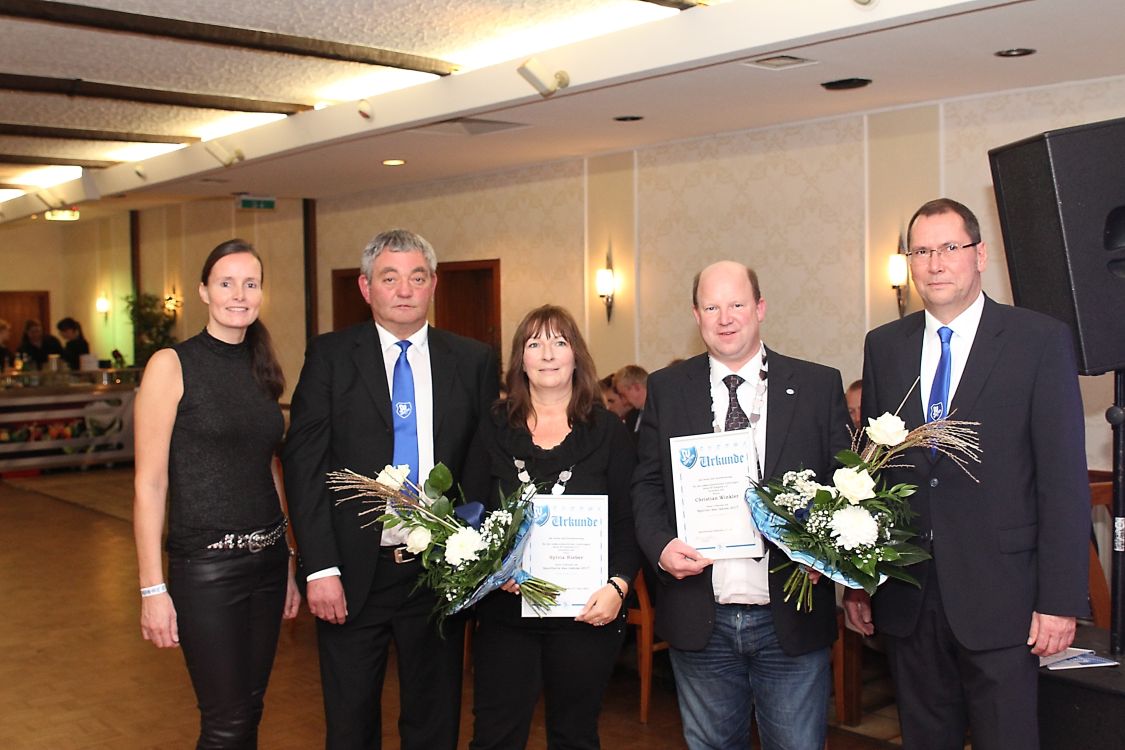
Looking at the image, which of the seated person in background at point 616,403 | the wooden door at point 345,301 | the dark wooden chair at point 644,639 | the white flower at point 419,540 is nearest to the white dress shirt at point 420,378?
the white flower at point 419,540

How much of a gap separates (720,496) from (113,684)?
3811mm

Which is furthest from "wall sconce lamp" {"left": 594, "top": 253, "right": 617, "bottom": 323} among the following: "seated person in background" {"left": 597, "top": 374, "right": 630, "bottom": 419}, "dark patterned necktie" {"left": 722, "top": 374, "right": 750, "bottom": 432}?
"dark patterned necktie" {"left": 722, "top": 374, "right": 750, "bottom": 432}

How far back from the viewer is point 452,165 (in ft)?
31.1

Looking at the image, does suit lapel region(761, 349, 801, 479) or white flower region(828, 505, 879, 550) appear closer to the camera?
white flower region(828, 505, 879, 550)

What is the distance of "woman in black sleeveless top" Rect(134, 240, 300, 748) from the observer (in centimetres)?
280

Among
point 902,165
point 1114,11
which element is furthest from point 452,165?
point 1114,11

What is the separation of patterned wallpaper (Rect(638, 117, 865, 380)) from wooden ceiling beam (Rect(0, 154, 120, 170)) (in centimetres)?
577

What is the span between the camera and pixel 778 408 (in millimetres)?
2658

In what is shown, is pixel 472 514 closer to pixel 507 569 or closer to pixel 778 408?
pixel 507 569

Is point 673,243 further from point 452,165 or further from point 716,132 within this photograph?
point 452,165

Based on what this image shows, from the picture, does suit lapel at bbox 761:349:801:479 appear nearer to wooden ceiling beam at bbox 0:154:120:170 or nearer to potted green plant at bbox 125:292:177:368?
wooden ceiling beam at bbox 0:154:120:170

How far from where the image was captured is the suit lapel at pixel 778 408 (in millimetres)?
2639

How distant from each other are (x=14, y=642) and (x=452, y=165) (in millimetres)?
5254

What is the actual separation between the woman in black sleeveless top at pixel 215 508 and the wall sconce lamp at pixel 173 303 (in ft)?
42.3
